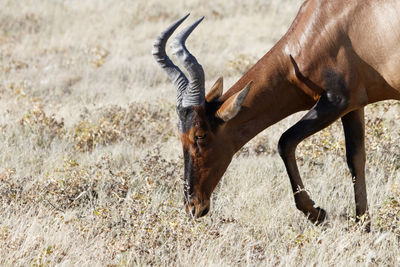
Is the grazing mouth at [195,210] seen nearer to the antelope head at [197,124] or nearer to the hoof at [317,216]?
the antelope head at [197,124]

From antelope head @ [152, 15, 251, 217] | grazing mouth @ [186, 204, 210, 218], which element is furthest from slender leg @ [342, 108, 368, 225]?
grazing mouth @ [186, 204, 210, 218]

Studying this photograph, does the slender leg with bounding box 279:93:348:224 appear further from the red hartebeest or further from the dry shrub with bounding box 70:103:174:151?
the dry shrub with bounding box 70:103:174:151

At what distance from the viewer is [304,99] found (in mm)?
6152

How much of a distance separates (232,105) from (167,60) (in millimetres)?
767

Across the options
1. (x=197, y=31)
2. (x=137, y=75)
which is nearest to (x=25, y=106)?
(x=137, y=75)

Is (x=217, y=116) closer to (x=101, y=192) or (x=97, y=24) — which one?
(x=101, y=192)

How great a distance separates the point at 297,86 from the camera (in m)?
6.07

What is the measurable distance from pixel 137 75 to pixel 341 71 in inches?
277

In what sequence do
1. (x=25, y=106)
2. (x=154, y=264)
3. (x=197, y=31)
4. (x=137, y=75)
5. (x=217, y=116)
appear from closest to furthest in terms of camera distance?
(x=154, y=264) → (x=217, y=116) → (x=25, y=106) → (x=137, y=75) → (x=197, y=31)

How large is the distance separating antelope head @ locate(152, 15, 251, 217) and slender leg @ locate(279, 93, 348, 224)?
0.53 meters

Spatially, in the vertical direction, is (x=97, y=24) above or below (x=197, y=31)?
below

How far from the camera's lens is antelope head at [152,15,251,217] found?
19.2ft

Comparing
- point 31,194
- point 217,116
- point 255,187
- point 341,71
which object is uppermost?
point 341,71

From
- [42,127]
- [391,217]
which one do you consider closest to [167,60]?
[391,217]
